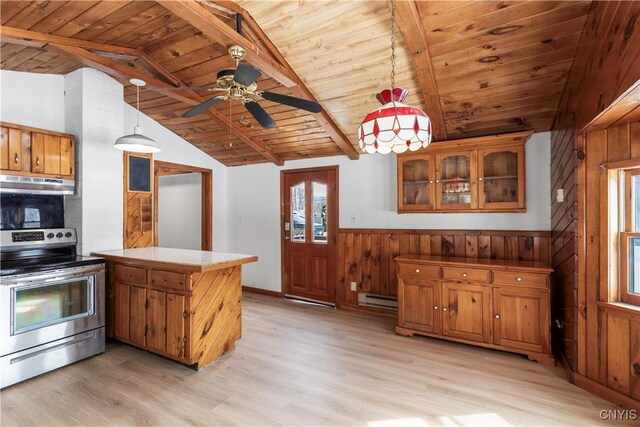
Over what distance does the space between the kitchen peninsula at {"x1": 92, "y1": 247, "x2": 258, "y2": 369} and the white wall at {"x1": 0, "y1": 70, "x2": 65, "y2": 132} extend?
149 cm

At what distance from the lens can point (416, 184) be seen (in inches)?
149

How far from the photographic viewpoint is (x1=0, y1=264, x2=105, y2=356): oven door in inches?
93.8

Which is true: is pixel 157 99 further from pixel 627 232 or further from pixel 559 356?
pixel 559 356

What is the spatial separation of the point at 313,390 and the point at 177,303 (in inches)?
51.5

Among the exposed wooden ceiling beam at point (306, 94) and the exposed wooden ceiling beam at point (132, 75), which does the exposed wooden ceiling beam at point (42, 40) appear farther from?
the exposed wooden ceiling beam at point (306, 94)

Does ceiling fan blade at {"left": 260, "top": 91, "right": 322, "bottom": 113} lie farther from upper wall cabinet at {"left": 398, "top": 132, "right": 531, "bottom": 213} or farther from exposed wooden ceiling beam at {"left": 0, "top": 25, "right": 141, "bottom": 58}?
exposed wooden ceiling beam at {"left": 0, "top": 25, "right": 141, "bottom": 58}

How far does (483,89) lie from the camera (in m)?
2.92

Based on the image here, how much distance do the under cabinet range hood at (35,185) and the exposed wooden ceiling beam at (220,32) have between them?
206 centimetres

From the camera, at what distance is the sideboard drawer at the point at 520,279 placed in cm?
283

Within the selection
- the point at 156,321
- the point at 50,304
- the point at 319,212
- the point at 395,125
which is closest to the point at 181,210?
the point at 319,212

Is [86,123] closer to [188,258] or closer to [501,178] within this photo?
[188,258]

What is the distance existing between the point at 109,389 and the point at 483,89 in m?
3.99

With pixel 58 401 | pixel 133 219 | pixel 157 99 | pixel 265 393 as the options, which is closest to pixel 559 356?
pixel 265 393

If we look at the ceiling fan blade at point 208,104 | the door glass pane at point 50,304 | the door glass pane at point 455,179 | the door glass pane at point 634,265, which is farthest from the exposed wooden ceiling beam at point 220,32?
the door glass pane at point 634,265
